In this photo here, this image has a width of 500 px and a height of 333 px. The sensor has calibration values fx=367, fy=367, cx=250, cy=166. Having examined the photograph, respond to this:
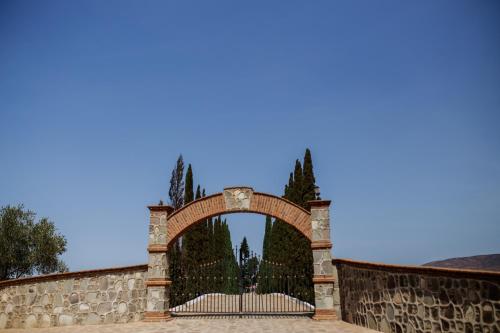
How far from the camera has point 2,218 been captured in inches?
784

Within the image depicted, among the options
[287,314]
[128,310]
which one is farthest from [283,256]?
[128,310]

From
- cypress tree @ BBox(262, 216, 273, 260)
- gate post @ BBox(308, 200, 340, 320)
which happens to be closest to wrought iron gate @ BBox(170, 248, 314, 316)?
gate post @ BBox(308, 200, 340, 320)

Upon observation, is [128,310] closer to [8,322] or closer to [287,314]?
[8,322]

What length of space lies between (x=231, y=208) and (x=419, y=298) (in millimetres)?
5847

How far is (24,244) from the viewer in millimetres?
20094

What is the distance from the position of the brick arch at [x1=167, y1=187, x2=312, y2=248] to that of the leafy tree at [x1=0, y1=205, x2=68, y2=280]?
1297cm

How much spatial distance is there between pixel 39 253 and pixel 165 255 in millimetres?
12944

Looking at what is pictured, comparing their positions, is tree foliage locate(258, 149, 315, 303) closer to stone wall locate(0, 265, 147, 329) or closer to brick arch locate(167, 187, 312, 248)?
brick arch locate(167, 187, 312, 248)

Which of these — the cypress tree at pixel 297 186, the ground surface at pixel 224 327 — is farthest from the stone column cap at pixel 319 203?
the cypress tree at pixel 297 186

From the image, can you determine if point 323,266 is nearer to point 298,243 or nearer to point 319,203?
point 319,203

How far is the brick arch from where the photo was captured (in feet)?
36.7

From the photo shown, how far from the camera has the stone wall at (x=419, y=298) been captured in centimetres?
563

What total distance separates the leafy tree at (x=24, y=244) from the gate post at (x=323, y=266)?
16446 millimetres

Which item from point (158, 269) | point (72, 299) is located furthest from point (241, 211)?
point (72, 299)
